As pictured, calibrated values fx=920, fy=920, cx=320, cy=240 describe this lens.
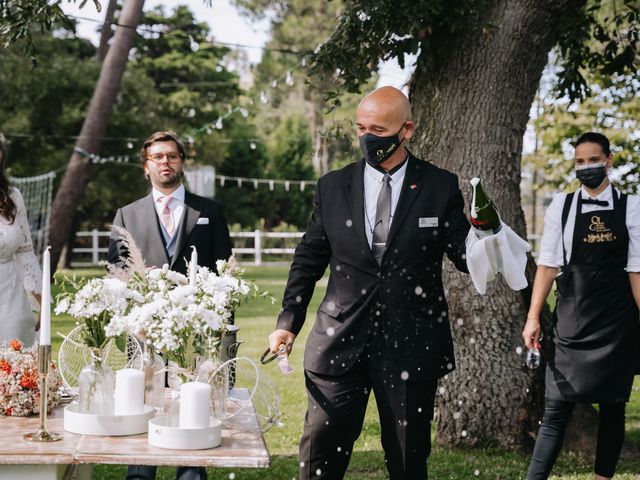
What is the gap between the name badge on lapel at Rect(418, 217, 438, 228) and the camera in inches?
145

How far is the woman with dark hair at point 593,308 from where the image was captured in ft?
15.6

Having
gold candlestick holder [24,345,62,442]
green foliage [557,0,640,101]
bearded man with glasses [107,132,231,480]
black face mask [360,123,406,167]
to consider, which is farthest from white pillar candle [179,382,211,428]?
green foliage [557,0,640,101]

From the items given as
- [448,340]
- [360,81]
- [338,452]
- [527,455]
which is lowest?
[527,455]

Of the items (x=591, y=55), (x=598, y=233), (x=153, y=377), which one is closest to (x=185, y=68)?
(x=591, y=55)

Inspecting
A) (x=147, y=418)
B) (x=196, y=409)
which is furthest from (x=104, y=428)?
(x=196, y=409)

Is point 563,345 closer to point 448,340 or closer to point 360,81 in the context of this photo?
point 448,340

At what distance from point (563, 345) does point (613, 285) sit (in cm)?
41

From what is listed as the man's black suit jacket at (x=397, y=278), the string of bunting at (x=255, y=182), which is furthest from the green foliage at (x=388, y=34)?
the string of bunting at (x=255, y=182)

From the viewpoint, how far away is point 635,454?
6.45 metres

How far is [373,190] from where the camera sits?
383 cm

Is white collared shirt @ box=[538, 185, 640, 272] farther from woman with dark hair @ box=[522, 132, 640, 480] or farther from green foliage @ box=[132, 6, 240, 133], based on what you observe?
green foliage @ box=[132, 6, 240, 133]

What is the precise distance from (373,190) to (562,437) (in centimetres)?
188

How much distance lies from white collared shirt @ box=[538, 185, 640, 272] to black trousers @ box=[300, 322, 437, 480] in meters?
1.43

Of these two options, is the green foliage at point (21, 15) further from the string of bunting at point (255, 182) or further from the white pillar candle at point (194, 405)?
the string of bunting at point (255, 182)
